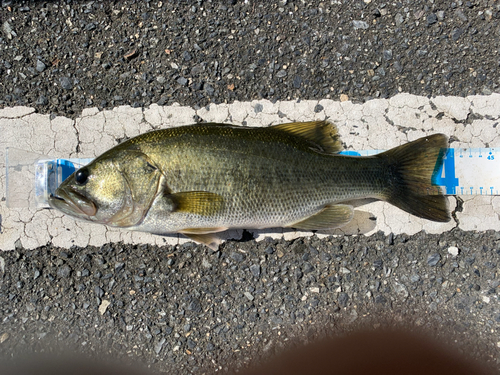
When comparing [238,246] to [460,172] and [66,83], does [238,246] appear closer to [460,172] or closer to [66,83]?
[460,172]

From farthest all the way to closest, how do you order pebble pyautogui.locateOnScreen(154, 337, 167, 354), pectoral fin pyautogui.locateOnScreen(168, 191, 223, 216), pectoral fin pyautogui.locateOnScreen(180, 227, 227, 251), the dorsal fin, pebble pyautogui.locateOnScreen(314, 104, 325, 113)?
pebble pyautogui.locateOnScreen(314, 104, 325, 113)
pebble pyautogui.locateOnScreen(154, 337, 167, 354)
the dorsal fin
pectoral fin pyautogui.locateOnScreen(180, 227, 227, 251)
pectoral fin pyautogui.locateOnScreen(168, 191, 223, 216)

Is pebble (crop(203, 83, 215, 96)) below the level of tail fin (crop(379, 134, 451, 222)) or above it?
above

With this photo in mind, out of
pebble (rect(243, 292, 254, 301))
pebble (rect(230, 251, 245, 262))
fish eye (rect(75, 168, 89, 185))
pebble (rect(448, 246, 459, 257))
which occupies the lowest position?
pebble (rect(243, 292, 254, 301))

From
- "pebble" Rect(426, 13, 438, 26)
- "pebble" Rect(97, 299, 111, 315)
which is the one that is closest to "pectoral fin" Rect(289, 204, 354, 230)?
"pebble" Rect(97, 299, 111, 315)

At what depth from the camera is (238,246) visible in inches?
142

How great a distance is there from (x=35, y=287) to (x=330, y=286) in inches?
125

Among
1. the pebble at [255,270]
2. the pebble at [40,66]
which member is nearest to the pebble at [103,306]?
the pebble at [255,270]

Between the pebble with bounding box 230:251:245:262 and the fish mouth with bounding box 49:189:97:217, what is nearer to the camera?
the fish mouth with bounding box 49:189:97:217

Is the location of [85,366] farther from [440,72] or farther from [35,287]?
[440,72]

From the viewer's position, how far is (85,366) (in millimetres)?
3578

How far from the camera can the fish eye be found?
116 inches

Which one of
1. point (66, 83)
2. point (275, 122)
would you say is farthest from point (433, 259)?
point (66, 83)

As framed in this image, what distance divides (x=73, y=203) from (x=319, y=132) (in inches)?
93.1

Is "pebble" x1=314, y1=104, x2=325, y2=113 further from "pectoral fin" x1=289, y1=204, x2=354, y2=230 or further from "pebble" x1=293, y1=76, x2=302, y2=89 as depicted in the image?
"pectoral fin" x1=289, y1=204, x2=354, y2=230
